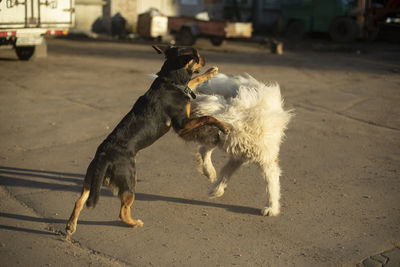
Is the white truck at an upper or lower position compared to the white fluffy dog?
upper

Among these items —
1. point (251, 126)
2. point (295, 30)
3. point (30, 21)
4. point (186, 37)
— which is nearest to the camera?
point (251, 126)

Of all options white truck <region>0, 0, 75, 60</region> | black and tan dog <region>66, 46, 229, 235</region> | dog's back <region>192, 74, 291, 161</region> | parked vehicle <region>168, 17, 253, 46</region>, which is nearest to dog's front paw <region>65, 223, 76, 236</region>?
black and tan dog <region>66, 46, 229, 235</region>

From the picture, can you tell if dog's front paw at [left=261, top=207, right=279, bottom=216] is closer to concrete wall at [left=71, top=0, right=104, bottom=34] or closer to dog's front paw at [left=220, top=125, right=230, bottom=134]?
dog's front paw at [left=220, top=125, right=230, bottom=134]

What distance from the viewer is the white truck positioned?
1155 cm

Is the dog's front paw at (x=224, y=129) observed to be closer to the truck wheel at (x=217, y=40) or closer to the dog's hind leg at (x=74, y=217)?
the dog's hind leg at (x=74, y=217)

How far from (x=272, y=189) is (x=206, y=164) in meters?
0.85

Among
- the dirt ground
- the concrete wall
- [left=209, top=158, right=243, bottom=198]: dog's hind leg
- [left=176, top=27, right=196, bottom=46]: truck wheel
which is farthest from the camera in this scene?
the concrete wall

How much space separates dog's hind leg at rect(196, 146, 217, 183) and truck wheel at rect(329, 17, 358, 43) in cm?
1728

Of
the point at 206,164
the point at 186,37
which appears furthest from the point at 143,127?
the point at 186,37

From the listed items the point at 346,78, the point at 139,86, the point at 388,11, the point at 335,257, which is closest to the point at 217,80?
the point at 335,257

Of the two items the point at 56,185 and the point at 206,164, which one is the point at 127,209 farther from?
the point at 56,185

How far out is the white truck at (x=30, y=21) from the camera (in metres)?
11.6

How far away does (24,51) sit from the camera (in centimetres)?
1309

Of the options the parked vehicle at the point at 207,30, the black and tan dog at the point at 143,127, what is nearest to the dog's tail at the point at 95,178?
the black and tan dog at the point at 143,127
